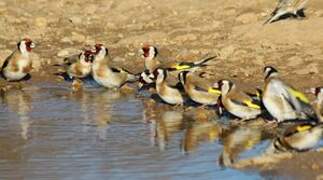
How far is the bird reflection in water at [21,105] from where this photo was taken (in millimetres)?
12450

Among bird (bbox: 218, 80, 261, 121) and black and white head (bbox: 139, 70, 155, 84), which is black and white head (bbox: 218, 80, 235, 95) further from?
black and white head (bbox: 139, 70, 155, 84)

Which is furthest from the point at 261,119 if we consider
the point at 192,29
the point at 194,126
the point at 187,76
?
the point at 192,29

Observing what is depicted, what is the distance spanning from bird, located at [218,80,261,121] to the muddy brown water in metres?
0.35

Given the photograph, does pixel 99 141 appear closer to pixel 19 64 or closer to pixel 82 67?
pixel 82 67

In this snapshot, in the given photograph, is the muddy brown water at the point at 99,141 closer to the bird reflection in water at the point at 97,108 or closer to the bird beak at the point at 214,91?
the bird reflection in water at the point at 97,108

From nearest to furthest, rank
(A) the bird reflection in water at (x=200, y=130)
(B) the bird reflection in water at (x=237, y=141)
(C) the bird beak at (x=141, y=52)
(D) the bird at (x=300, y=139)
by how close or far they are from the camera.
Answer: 1. (D) the bird at (x=300, y=139)
2. (B) the bird reflection in water at (x=237, y=141)
3. (A) the bird reflection in water at (x=200, y=130)
4. (C) the bird beak at (x=141, y=52)

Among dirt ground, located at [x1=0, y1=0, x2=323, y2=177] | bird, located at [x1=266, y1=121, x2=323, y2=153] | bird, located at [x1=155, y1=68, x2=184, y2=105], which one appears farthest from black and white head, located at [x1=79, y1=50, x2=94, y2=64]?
bird, located at [x1=266, y1=121, x2=323, y2=153]

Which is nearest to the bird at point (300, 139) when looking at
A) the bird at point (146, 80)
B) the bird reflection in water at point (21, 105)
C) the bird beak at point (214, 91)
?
the bird beak at point (214, 91)

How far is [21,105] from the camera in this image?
1392 cm

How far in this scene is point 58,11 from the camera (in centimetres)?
2089

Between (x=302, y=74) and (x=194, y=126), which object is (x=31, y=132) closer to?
(x=194, y=126)

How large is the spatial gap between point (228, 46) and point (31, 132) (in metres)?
5.05

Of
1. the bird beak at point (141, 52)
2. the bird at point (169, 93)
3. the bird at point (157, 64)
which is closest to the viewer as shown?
the bird at point (169, 93)

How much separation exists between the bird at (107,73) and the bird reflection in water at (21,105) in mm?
1025
